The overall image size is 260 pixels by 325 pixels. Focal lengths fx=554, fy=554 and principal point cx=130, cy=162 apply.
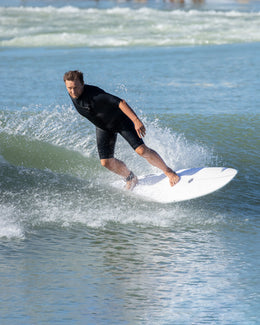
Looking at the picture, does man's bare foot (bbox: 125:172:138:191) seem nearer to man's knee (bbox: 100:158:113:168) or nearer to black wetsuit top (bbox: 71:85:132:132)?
man's knee (bbox: 100:158:113:168)

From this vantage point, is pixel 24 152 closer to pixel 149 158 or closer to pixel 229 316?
pixel 149 158

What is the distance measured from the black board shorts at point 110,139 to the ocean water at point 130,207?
0.56 m

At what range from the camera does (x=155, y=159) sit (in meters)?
6.21

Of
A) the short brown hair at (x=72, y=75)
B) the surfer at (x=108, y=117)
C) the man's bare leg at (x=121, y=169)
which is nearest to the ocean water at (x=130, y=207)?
the man's bare leg at (x=121, y=169)

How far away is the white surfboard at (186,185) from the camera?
244 inches

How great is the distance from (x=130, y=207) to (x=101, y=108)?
1.17m

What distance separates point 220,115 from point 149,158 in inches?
175

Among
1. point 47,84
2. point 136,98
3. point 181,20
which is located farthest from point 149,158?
point 181,20

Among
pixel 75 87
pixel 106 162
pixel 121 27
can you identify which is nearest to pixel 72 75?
pixel 75 87

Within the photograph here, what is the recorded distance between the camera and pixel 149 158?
20.3 ft

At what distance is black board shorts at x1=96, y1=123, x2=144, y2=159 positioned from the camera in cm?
604

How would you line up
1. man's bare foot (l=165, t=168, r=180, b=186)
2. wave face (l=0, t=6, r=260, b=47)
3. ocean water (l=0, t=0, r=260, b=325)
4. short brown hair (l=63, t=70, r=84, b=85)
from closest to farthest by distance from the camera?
1. ocean water (l=0, t=0, r=260, b=325)
2. short brown hair (l=63, t=70, r=84, b=85)
3. man's bare foot (l=165, t=168, r=180, b=186)
4. wave face (l=0, t=6, r=260, b=47)

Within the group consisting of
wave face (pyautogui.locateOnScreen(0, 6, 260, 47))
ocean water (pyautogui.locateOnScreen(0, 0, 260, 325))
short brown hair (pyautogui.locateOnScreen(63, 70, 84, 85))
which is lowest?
ocean water (pyautogui.locateOnScreen(0, 0, 260, 325))

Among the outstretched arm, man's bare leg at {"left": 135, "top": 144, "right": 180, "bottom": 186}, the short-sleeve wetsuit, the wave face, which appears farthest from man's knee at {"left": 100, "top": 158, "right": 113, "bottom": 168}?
the wave face
